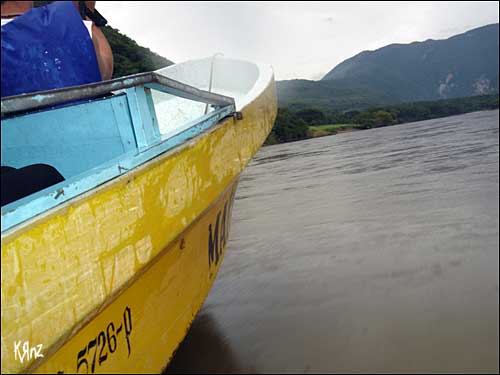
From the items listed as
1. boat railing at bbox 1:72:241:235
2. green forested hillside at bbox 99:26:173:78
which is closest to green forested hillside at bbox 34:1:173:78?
green forested hillside at bbox 99:26:173:78

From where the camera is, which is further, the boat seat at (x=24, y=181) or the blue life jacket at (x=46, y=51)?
the blue life jacket at (x=46, y=51)

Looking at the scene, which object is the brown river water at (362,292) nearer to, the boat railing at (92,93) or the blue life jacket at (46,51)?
the boat railing at (92,93)

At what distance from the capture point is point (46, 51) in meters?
1.60

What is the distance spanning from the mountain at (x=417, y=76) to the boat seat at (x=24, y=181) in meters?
87.3

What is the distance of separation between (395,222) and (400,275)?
3.89 feet

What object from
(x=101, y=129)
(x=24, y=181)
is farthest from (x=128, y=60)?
(x=24, y=181)

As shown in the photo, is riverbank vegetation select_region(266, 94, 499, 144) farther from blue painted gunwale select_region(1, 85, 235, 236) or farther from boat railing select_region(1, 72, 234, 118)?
blue painted gunwale select_region(1, 85, 235, 236)

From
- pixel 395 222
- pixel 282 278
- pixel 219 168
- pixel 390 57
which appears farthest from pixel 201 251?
pixel 390 57

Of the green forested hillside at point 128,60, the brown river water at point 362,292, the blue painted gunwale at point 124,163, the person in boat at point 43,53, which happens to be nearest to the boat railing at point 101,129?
the blue painted gunwale at point 124,163

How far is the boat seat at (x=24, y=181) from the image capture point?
133 cm

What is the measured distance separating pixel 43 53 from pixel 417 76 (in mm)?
153851

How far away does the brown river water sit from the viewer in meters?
1.78

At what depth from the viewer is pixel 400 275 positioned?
247 centimetres

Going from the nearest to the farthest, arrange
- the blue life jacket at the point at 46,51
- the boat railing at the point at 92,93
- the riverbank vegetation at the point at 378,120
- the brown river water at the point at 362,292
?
1. the boat railing at the point at 92,93
2. the blue life jacket at the point at 46,51
3. the brown river water at the point at 362,292
4. the riverbank vegetation at the point at 378,120
